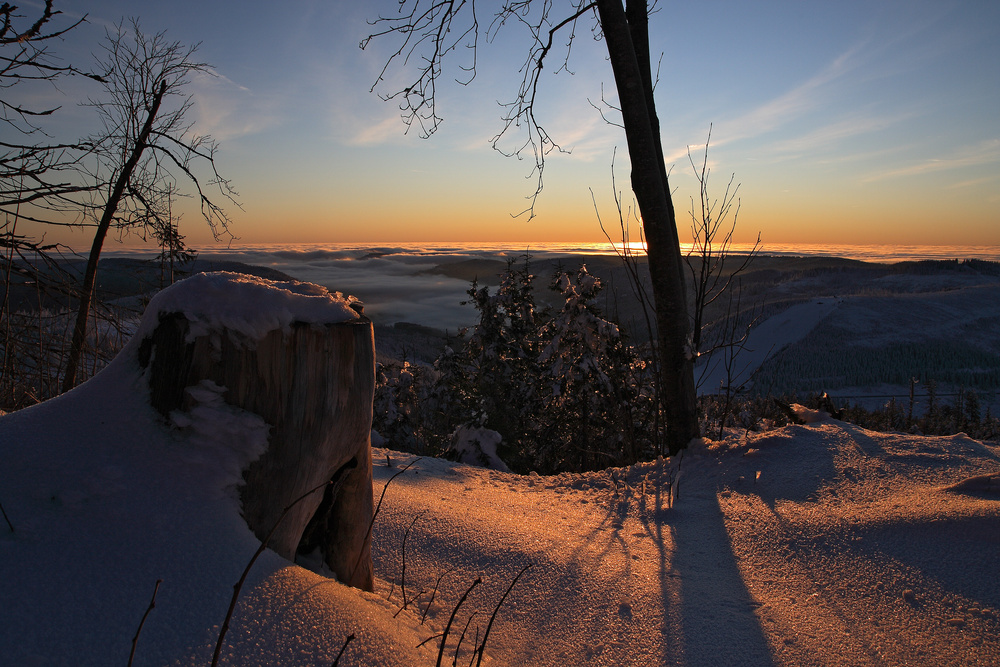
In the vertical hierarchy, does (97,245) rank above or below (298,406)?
above

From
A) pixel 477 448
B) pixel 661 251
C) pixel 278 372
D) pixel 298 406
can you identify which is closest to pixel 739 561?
pixel 298 406

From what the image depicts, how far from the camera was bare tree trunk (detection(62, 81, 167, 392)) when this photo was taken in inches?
177

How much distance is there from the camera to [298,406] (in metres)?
1.71

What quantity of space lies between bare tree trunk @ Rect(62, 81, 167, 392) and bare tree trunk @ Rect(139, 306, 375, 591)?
3761 mm

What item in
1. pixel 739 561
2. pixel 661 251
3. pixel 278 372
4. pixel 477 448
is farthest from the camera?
pixel 477 448

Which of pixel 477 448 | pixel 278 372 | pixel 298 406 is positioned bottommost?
pixel 477 448

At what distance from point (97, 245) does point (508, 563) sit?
5.04 metres

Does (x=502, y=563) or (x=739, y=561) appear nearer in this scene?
(x=502, y=563)

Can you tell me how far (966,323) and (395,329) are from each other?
8070 centimetres

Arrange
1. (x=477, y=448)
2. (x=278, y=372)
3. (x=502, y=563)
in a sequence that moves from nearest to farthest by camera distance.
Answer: (x=278, y=372)
(x=502, y=563)
(x=477, y=448)

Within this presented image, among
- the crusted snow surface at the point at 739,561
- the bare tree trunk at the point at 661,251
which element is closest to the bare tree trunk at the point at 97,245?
the crusted snow surface at the point at 739,561

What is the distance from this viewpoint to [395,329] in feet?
247

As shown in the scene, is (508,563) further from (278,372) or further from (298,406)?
(278,372)

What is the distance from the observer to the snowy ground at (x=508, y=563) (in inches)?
46.7
